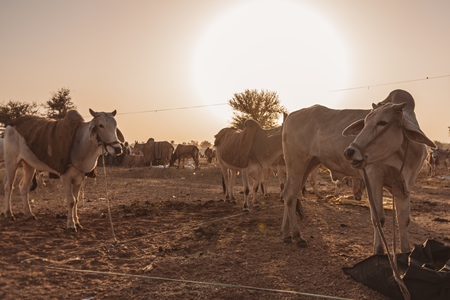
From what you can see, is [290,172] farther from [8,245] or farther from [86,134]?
[8,245]

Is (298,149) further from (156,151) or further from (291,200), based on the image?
(156,151)

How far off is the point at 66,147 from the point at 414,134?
633 centimetres

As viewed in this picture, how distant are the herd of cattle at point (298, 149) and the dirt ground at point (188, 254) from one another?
0.67m

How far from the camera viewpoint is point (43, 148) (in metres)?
7.77

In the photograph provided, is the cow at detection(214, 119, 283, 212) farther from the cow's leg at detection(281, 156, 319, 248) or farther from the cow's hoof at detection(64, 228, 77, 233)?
the cow's hoof at detection(64, 228, 77, 233)

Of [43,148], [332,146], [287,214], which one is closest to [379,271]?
[332,146]

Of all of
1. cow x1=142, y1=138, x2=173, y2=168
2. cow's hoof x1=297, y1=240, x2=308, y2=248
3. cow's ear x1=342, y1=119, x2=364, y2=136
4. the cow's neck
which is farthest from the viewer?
cow x1=142, y1=138, x2=173, y2=168

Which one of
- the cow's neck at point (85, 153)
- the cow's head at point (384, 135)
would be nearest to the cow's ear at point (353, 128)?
the cow's head at point (384, 135)

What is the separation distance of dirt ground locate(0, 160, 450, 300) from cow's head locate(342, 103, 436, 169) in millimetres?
1519

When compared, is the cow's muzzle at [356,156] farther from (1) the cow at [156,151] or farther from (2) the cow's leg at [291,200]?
(1) the cow at [156,151]

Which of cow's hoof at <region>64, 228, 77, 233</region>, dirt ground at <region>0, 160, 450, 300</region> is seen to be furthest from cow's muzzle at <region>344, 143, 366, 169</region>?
cow's hoof at <region>64, 228, 77, 233</region>

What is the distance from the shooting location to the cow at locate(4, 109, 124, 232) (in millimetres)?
6992

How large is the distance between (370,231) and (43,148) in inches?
279

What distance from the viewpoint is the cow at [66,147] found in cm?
699
